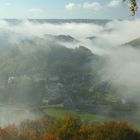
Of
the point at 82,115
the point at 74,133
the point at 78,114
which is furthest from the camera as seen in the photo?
the point at 78,114

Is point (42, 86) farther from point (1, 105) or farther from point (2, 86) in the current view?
point (1, 105)

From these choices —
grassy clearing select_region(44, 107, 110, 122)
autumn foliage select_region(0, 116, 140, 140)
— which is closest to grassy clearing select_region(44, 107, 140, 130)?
grassy clearing select_region(44, 107, 110, 122)

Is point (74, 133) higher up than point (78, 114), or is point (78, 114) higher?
point (78, 114)

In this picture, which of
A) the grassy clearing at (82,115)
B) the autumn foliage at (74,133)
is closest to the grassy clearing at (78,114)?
the grassy clearing at (82,115)

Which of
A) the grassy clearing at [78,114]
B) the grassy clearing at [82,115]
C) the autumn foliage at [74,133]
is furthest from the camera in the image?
the grassy clearing at [78,114]

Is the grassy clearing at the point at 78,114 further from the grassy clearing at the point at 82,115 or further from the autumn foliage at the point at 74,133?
the autumn foliage at the point at 74,133

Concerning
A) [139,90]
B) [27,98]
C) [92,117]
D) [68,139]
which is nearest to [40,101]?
[27,98]

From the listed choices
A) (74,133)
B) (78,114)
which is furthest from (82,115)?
(74,133)

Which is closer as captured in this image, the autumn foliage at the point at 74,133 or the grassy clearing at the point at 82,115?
the autumn foliage at the point at 74,133

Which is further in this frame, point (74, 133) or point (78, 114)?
point (78, 114)

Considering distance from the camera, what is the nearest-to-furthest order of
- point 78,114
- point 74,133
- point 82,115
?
point 74,133, point 82,115, point 78,114

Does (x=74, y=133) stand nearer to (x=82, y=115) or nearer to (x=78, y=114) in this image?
(x=82, y=115)
